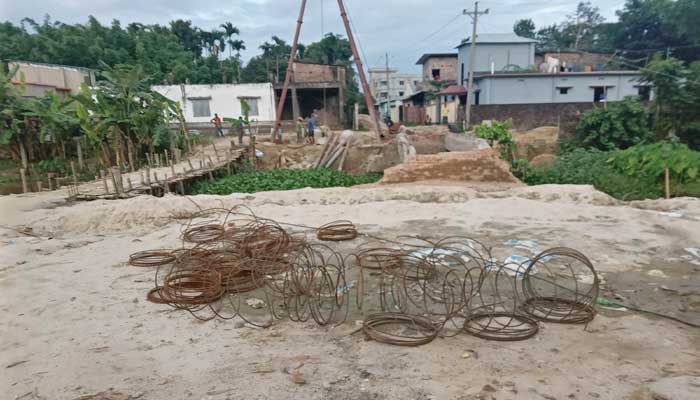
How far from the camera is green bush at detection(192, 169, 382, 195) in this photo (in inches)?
479

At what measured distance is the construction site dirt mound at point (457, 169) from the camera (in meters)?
11.0

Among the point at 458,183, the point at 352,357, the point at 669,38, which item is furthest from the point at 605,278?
the point at 669,38

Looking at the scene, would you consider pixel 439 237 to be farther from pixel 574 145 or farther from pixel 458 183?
pixel 574 145

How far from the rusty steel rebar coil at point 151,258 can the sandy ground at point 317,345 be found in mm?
190

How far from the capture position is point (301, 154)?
17141 mm

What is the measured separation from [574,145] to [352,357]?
53.9ft

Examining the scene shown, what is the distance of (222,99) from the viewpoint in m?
25.8

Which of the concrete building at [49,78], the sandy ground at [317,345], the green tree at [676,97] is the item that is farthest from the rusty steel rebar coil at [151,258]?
the concrete building at [49,78]

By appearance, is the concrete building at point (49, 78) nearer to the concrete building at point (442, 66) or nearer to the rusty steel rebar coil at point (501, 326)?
the rusty steel rebar coil at point (501, 326)

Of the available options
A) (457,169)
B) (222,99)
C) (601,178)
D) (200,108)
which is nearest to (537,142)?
(601,178)

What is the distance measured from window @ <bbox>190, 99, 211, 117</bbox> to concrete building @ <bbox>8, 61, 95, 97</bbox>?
223 inches

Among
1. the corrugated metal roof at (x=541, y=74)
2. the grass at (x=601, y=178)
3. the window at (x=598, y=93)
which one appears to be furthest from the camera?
the window at (x=598, y=93)

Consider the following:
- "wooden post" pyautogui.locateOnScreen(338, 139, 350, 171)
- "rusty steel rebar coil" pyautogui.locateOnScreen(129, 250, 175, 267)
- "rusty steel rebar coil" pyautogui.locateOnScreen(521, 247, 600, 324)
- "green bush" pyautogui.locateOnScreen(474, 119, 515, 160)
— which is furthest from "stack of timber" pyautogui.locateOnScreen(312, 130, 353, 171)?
"rusty steel rebar coil" pyautogui.locateOnScreen(521, 247, 600, 324)

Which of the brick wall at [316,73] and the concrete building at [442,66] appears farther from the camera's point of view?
the concrete building at [442,66]
